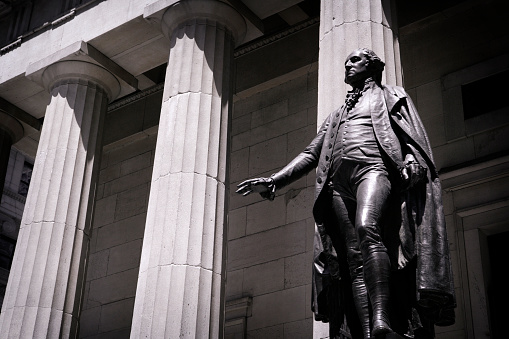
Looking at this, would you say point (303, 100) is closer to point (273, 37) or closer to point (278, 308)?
point (273, 37)

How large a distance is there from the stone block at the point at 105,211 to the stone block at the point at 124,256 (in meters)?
1.06

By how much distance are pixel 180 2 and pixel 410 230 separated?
998 cm

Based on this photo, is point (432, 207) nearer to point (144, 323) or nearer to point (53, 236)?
point (144, 323)

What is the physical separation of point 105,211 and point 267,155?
5.67 m

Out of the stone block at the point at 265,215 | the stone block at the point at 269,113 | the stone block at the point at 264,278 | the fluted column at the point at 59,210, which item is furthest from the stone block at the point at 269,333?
the stone block at the point at 269,113

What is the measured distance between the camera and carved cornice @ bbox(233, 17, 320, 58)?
20484mm

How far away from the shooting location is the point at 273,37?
2109 cm

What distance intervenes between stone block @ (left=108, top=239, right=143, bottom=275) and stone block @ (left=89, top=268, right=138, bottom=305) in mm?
171

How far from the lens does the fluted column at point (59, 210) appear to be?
15.9m

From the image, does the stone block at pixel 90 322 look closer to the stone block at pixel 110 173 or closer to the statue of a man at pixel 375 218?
the stone block at pixel 110 173

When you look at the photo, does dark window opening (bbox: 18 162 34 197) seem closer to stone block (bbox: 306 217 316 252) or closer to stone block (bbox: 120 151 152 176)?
stone block (bbox: 120 151 152 176)

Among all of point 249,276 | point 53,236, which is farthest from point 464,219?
point 53,236

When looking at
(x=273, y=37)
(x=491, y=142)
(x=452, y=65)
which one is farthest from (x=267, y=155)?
(x=491, y=142)

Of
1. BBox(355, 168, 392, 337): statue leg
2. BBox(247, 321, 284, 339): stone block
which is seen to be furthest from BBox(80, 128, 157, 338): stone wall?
BBox(355, 168, 392, 337): statue leg
